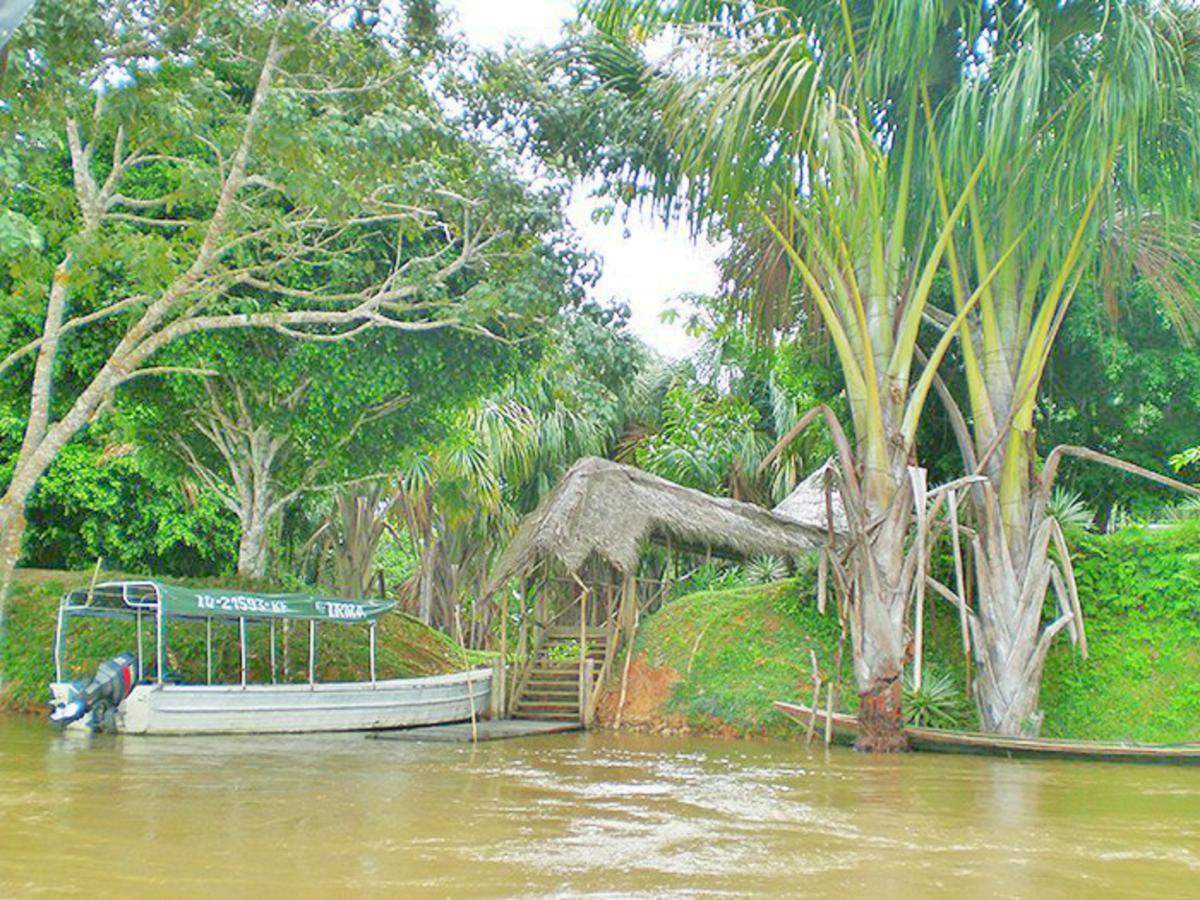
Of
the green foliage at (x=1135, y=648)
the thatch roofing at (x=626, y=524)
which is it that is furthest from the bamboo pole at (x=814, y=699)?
the thatch roofing at (x=626, y=524)

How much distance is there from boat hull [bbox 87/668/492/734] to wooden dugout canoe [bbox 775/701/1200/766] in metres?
5.17

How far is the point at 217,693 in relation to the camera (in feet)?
48.8

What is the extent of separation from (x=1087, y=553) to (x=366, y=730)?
9490 mm

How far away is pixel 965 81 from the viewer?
42.5ft

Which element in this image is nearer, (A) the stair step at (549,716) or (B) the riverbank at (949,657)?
(B) the riverbank at (949,657)

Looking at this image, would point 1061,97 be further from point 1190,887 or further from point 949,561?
point 1190,887

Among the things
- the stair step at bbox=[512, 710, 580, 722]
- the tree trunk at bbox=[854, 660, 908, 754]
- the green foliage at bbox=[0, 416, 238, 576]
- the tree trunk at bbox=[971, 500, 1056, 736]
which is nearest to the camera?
the tree trunk at bbox=[854, 660, 908, 754]

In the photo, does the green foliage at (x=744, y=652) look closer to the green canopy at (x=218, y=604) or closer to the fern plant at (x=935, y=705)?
the fern plant at (x=935, y=705)

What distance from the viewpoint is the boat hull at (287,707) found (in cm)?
1455

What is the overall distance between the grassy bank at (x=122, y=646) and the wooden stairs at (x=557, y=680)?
1.48 metres

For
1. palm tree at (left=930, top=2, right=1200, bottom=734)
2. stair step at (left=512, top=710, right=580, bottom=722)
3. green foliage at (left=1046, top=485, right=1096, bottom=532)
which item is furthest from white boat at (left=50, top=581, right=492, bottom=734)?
green foliage at (left=1046, top=485, right=1096, bottom=532)

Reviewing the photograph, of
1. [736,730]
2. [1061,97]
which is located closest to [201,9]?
[1061,97]

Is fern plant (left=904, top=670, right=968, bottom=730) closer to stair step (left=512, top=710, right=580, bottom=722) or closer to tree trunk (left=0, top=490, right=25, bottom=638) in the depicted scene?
stair step (left=512, top=710, right=580, bottom=722)

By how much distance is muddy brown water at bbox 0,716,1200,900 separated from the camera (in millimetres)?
6215
